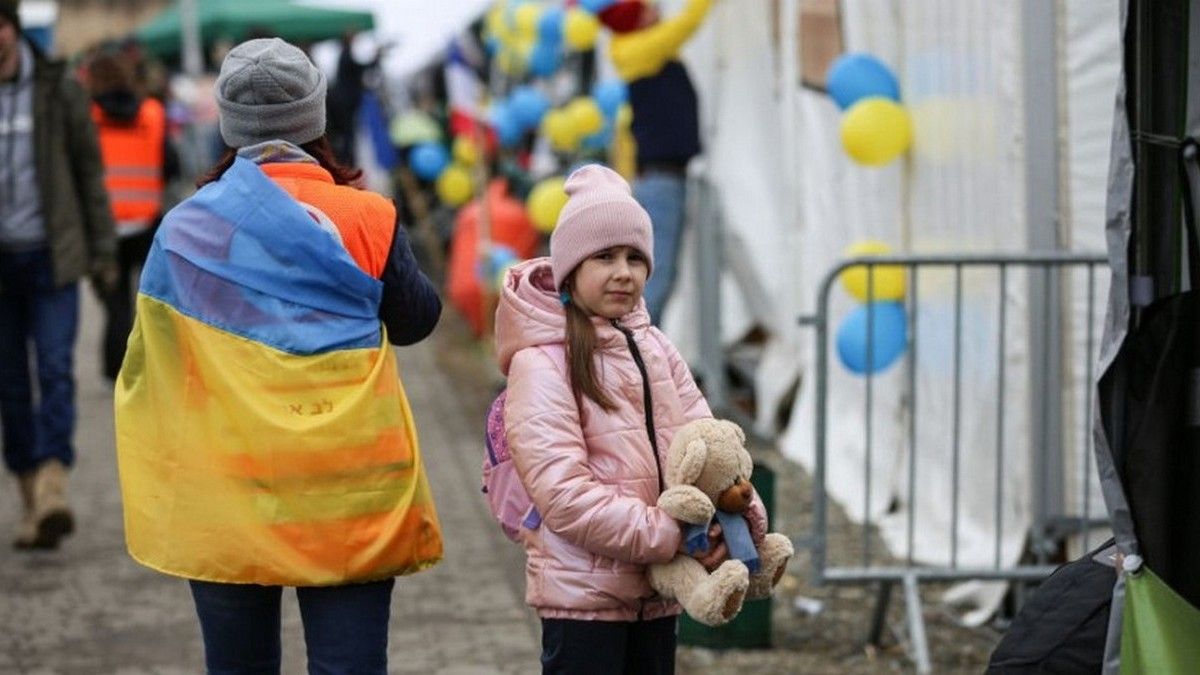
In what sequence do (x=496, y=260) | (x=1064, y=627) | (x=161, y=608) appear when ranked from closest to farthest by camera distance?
(x=1064, y=627) → (x=161, y=608) → (x=496, y=260)

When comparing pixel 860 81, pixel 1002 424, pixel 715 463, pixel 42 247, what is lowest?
pixel 1002 424

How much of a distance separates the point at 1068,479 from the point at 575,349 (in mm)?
3397

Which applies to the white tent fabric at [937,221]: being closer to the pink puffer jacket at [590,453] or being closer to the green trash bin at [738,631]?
the green trash bin at [738,631]

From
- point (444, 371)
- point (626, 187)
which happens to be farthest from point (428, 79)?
point (626, 187)

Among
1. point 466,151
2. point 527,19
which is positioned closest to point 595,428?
point 527,19

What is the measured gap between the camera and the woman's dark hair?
180 inches

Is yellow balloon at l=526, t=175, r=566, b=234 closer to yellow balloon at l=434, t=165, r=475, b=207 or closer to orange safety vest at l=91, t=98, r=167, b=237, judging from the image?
orange safety vest at l=91, t=98, r=167, b=237

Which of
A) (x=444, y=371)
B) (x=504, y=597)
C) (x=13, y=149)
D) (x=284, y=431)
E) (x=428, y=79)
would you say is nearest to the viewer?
(x=284, y=431)

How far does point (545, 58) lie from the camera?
14727mm

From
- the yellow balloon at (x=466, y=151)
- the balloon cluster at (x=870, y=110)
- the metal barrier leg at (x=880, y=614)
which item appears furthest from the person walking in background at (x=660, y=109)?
the yellow balloon at (x=466, y=151)

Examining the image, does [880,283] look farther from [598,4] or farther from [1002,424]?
[598,4]

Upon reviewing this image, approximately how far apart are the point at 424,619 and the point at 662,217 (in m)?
3.95

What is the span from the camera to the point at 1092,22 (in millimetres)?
6902

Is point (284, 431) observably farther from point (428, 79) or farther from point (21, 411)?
point (428, 79)
